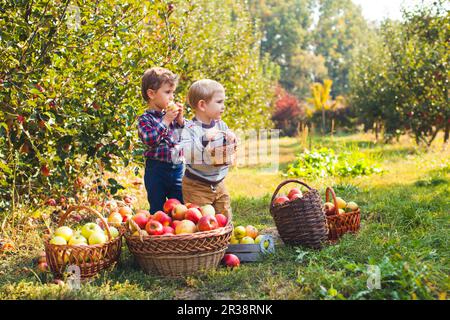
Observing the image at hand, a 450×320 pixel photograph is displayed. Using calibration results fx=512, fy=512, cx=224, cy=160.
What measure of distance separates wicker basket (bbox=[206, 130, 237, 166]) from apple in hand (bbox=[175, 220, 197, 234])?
0.64 metres

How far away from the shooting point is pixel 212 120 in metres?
4.16

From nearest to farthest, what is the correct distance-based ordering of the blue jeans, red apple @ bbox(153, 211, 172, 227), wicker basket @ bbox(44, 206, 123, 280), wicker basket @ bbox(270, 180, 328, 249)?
1. wicker basket @ bbox(44, 206, 123, 280)
2. red apple @ bbox(153, 211, 172, 227)
3. wicker basket @ bbox(270, 180, 328, 249)
4. the blue jeans

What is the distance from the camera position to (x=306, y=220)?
3.81 m

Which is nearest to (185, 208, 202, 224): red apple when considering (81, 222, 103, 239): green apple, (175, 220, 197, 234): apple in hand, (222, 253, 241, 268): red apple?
(175, 220, 197, 234): apple in hand

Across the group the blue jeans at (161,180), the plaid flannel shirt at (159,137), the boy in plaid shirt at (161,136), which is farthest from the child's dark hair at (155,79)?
the blue jeans at (161,180)

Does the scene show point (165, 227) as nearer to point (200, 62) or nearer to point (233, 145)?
point (233, 145)

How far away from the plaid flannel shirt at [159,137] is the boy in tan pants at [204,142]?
0.17 meters

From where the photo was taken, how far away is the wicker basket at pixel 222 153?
382 cm

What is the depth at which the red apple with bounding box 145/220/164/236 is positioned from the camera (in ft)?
11.1

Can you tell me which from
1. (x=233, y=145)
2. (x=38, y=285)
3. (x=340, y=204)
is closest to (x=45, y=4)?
(x=233, y=145)

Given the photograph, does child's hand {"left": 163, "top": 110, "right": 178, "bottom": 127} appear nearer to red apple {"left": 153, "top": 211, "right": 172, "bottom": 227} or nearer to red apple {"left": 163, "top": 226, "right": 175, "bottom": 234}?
red apple {"left": 153, "top": 211, "right": 172, "bottom": 227}

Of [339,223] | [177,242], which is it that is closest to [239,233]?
[177,242]

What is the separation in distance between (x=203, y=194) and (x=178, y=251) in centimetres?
93
